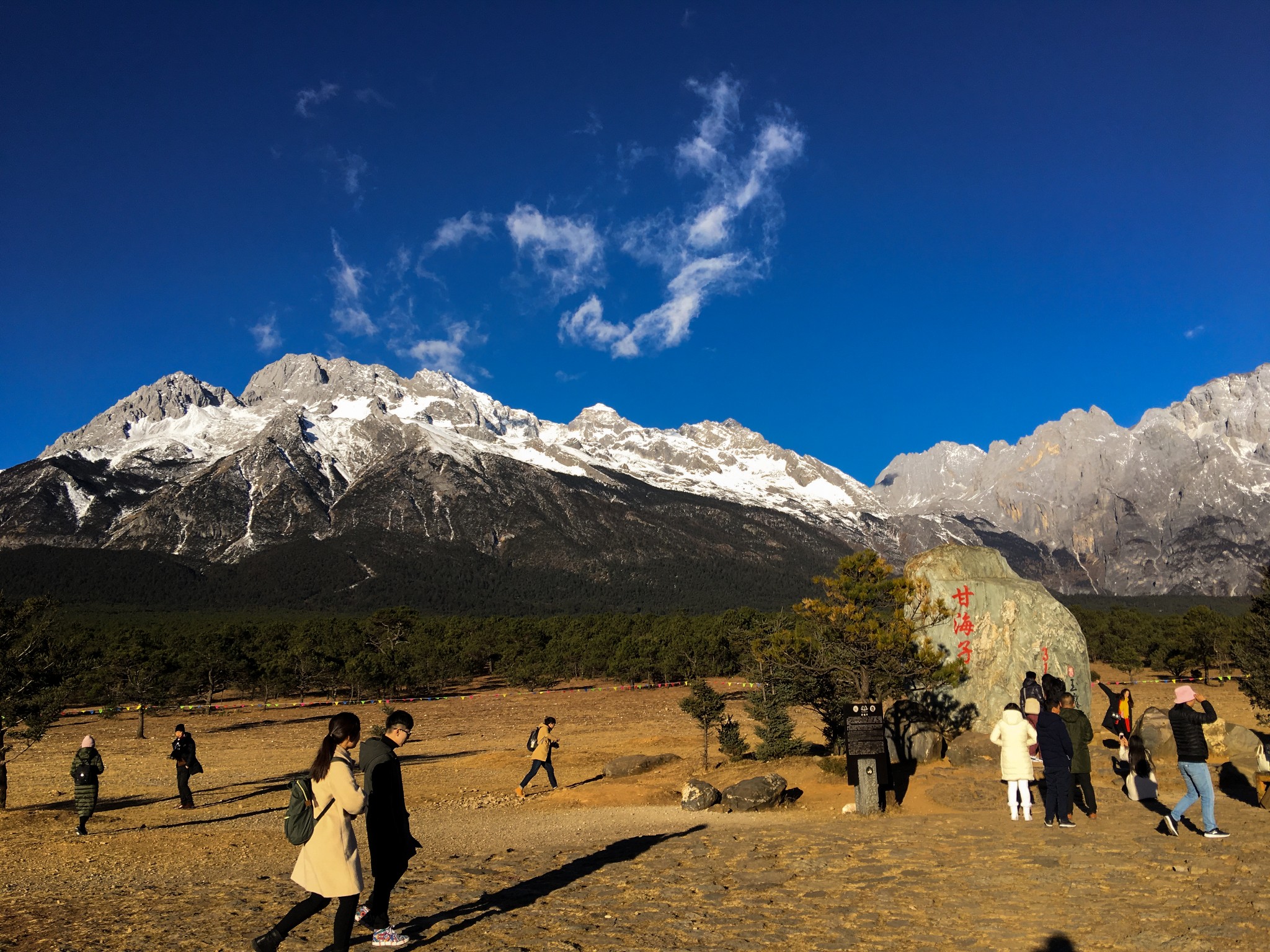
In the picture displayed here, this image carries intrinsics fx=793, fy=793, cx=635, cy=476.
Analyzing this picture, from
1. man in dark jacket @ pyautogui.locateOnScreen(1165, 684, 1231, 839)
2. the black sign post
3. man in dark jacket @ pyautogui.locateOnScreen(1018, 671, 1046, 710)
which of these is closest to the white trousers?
man in dark jacket @ pyautogui.locateOnScreen(1165, 684, 1231, 839)

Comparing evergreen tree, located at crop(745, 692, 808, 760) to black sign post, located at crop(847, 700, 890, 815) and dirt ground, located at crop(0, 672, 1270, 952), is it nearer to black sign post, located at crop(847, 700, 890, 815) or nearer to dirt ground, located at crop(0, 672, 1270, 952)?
dirt ground, located at crop(0, 672, 1270, 952)

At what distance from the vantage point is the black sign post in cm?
1455

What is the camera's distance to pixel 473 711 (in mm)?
48281

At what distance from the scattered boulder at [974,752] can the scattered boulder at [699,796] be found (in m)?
5.27

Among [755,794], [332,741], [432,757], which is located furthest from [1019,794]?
[432,757]

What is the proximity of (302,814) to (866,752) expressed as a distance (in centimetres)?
Result: 1076

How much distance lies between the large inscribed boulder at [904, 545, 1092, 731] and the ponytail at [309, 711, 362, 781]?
16.4 m

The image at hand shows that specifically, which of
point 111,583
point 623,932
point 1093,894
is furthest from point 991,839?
point 111,583

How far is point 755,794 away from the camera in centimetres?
1616

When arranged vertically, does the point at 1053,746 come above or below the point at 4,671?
below

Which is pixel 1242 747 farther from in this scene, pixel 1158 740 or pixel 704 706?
pixel 704 706

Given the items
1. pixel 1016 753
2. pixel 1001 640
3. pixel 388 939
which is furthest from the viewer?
pixel 1001 640

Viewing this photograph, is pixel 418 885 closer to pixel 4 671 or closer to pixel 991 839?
pixel 991 839

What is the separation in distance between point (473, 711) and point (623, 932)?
140 ft
